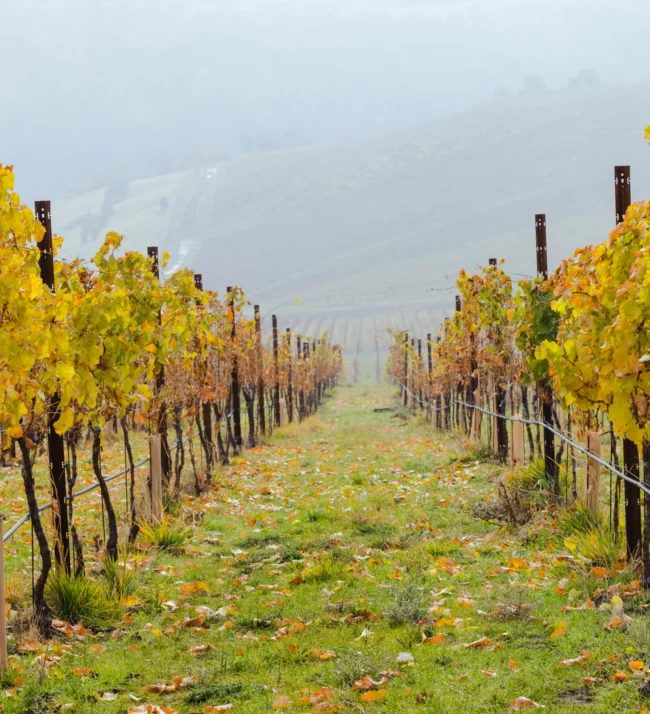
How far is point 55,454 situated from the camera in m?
6.82

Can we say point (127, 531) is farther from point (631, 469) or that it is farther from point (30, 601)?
point (631, 469)

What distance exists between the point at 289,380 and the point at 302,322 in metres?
122

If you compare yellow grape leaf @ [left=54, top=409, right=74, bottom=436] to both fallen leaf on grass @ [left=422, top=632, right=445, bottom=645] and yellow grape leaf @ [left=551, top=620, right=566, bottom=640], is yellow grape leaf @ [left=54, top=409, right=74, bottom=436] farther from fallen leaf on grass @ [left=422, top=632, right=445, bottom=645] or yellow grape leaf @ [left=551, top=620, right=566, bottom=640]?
yellow grape leaf @ [left=551, top=620, right=566, bottom=640]

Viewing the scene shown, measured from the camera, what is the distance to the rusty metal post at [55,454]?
683 centimetres

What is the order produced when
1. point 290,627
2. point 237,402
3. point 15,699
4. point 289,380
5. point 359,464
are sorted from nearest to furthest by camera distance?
1. point 15,699
2. point 290,627
3. point 359,464
4. point 237,402
5. point 289,380

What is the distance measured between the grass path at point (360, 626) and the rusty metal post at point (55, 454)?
831mm

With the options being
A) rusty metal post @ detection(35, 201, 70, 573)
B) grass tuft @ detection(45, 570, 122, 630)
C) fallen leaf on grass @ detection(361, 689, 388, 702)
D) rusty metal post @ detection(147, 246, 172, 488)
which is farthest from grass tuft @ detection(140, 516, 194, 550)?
fallen leaf on grass @ detection(361, 689, 388, 702)

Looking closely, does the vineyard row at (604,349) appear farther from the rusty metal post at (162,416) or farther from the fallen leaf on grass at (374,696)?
the rusty metal post at (162,416)

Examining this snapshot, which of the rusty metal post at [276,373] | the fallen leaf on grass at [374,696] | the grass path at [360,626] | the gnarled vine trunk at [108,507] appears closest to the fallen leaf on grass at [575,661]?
the grass path at [360,626]

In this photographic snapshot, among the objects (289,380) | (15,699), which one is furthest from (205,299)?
(289,380)

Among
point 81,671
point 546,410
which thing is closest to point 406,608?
point 81,671

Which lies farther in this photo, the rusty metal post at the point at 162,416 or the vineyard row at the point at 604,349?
Answer: the rusty metal post at the point at 162,416

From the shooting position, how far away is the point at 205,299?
38.1ft

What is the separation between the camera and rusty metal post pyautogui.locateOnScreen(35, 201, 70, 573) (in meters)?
6.83
